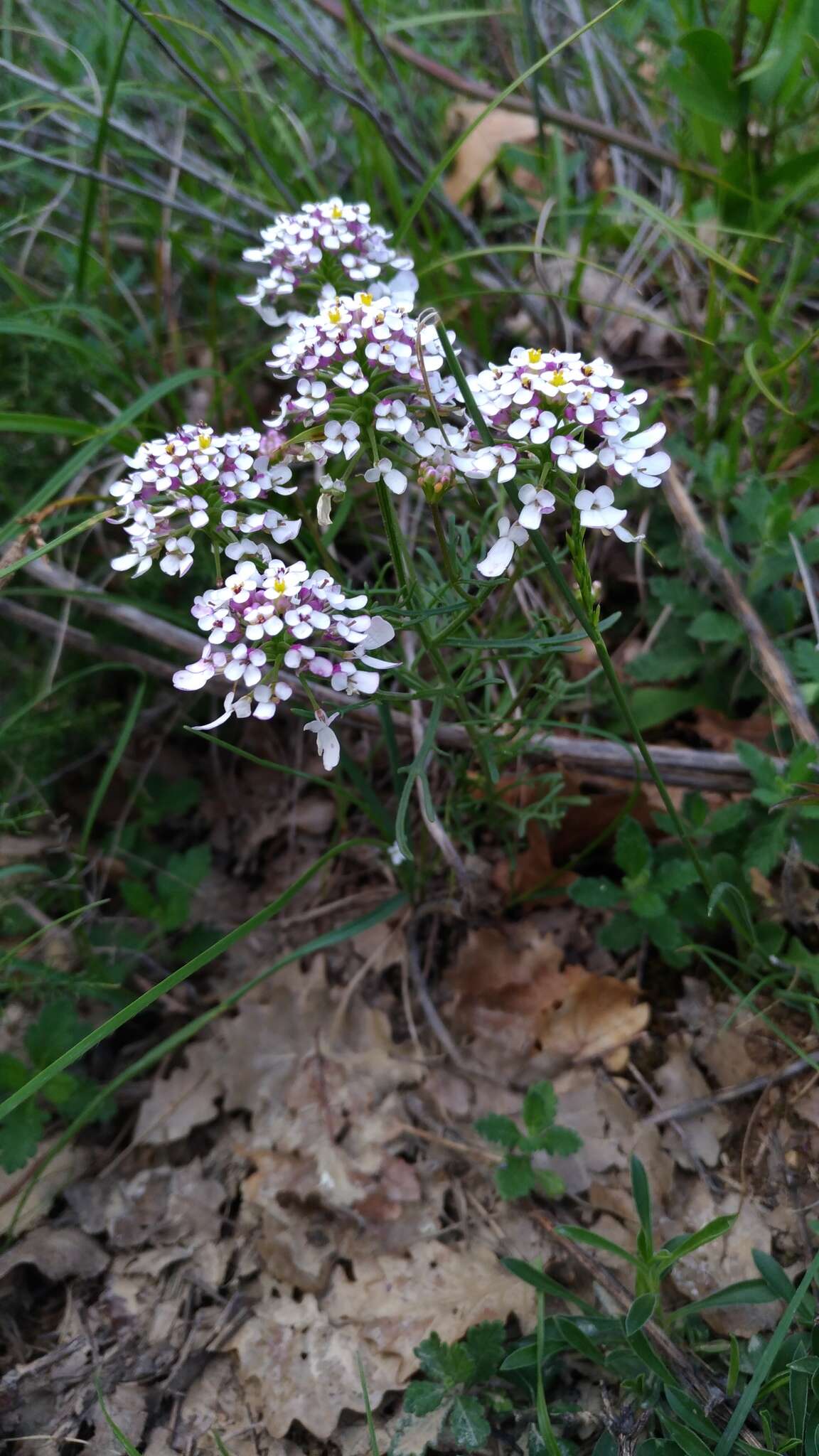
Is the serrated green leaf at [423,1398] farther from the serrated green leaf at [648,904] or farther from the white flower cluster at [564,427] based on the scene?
the white flower cluster at [564,427]

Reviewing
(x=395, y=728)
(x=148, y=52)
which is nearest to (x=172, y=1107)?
(x=395, y=728)

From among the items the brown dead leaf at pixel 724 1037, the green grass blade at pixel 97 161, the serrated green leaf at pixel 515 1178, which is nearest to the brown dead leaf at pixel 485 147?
the green grass blade at pixel 97 161

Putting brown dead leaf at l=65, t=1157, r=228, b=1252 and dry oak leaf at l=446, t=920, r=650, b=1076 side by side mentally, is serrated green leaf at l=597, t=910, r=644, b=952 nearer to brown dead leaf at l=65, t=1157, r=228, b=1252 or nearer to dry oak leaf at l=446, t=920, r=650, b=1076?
dry oak leaf at l=446, t=920, r=650, b=1076

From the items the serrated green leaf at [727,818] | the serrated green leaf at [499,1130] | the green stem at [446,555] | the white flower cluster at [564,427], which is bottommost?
the serrated green leaf at [499,1130]

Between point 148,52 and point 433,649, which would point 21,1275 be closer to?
point 433,649

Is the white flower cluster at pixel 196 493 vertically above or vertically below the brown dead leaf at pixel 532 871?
above

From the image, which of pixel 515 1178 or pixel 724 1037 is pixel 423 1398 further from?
pixel 724 1037

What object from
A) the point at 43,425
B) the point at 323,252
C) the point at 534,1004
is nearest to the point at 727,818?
the point at 534,1004

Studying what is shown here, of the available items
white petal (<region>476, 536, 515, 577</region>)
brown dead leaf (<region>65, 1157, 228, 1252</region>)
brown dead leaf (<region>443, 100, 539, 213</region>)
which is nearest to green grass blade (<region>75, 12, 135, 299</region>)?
brown dead leaf (<region>443, 100, 539, 213</region>)
